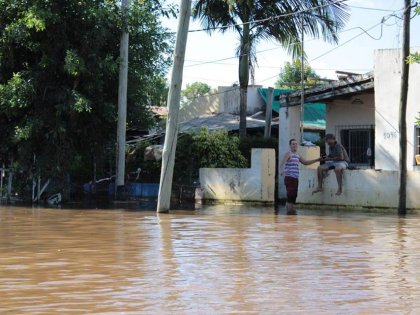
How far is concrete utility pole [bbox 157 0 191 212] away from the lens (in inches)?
664

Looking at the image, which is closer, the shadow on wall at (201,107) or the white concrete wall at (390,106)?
the white concrete wall at (390,106)

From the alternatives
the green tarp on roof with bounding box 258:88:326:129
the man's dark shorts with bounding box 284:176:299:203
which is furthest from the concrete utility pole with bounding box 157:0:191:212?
the green tarp on roof with bounding box 258:88:326:129

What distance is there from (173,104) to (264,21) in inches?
385

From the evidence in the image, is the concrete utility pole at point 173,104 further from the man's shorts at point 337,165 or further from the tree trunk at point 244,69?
the tree trunk at point 244,69

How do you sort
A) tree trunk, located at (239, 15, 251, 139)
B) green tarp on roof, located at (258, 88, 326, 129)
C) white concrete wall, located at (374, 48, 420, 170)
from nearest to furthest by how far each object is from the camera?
1. white concrete wall, located at (374, 48, 420, 170)
2. tree trunk, located at (239, 15, 251, 139)
3. green tarp on roof, located at (258, 88, 326, 129)

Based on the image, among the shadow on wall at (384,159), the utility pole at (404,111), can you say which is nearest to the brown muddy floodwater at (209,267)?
the utility pole at (404,111)

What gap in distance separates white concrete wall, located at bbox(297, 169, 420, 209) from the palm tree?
5.70 metres

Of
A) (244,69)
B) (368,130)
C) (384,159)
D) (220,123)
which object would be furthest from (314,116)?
(384,159)

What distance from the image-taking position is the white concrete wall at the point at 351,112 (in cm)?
2323

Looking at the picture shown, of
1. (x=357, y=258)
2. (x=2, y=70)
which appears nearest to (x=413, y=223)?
(x=357, y=258)

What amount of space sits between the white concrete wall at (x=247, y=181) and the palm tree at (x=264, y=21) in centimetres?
319

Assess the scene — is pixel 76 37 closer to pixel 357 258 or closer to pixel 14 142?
pixel 14 142

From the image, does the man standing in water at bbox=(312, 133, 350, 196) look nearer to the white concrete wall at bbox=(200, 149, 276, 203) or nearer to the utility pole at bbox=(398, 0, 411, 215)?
the utility pole at bbox=(398, 0, 411, 215)

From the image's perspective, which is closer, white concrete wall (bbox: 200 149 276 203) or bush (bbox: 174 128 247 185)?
white concrete wall (bbox: 200 149 276 203)
